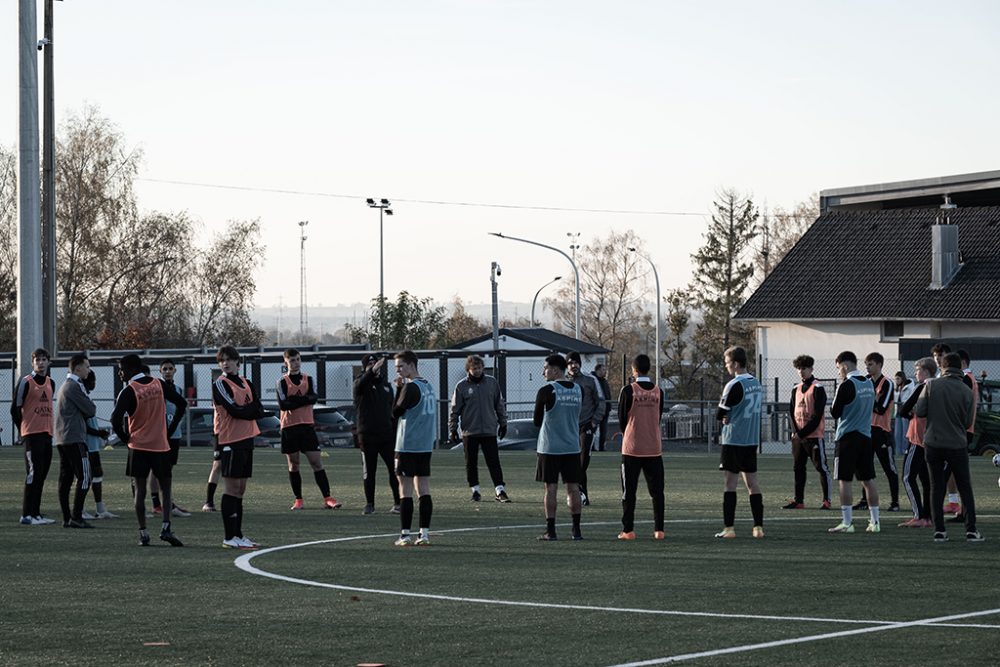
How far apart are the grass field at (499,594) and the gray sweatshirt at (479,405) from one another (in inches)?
71.8

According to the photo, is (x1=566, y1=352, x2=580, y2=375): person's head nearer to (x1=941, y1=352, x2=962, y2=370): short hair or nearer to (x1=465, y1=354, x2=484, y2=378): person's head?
(x1=465, y1=354, x2=484, y2=378): person's head

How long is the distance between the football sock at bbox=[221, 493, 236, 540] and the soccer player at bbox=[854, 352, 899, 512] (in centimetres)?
777

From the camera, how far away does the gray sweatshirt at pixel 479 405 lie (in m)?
21.0

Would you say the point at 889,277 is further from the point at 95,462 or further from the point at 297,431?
the point at 95,462

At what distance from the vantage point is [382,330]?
7275 cm

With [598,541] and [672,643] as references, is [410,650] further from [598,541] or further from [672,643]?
[598,541]

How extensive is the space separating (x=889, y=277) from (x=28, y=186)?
35370 millimetres

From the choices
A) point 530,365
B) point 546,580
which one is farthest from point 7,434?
point 546,580

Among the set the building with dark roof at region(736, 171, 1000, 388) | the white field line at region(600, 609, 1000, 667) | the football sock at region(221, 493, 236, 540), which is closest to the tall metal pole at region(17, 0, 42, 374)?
the football sock at region(221, 493, 236, 540)

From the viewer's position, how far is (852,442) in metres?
16.7

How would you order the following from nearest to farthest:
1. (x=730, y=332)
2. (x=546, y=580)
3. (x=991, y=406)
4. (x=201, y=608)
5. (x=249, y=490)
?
(x=201, y=608) → (x=546, y=580) → (x=249, y=490) → (x=991, y=406) → (x=730, y=332)

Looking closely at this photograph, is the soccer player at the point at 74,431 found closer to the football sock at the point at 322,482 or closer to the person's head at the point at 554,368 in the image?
the football sock at the point at 322,482

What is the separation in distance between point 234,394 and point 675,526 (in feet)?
17.5

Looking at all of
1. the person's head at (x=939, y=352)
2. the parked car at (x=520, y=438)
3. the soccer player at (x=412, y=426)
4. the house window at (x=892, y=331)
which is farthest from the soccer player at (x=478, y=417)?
the house window at (x=892, y=331)
